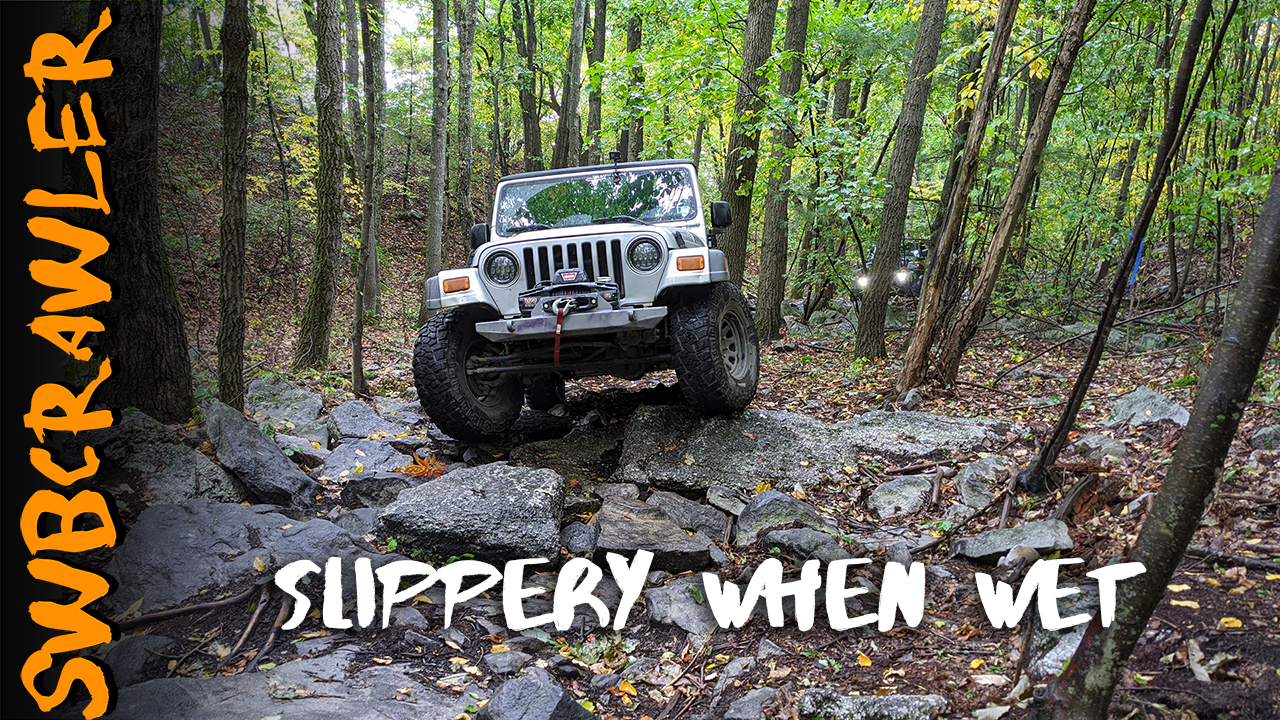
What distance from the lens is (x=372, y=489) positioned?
16.2ft

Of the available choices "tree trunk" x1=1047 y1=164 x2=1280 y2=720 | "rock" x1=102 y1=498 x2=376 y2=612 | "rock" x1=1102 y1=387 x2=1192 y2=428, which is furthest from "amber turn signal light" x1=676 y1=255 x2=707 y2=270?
"tree trunk" x1=1047 y1=164 x2=1280 y2=720

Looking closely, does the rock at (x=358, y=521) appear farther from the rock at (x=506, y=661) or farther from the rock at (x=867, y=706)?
the rock at (x=867, y=706)

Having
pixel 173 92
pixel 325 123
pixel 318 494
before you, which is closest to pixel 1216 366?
pixel 318 494

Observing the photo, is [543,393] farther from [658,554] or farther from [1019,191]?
[1019,191]

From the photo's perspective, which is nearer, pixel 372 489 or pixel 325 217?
pixel 372 489

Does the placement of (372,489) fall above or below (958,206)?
below

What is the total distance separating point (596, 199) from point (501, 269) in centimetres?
156

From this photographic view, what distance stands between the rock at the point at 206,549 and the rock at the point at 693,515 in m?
1.80

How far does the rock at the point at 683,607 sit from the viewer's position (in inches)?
141

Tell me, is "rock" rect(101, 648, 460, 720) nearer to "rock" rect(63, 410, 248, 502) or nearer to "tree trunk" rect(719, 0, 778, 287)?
"rock" rect(63, 410, 248, 502)

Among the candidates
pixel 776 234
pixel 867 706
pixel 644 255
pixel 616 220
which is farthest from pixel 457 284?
pixel 776 234

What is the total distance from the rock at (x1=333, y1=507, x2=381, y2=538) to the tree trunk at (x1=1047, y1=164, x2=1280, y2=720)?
372cm

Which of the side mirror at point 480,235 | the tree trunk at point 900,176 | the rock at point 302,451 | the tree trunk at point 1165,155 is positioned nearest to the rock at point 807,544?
the tree trunk at point 1165,155

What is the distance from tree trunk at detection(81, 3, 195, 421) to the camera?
4.94 m
